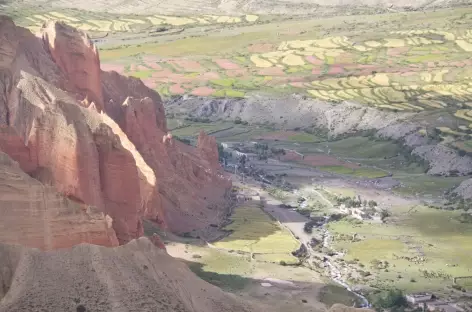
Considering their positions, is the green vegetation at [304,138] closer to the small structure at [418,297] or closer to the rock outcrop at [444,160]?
the rock outcrop at [444,160]

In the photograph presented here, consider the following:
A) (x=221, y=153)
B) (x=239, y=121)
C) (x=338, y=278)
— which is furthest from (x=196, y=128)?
(x=338, y=278)

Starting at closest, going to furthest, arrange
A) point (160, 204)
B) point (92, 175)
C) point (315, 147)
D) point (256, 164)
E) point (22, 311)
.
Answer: point (22, 311) → point (92, 175) → point (160, 204) → point (256, 164) → point (315, 147)

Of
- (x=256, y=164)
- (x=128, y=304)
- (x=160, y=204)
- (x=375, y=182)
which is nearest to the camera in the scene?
(x=128, y=304)

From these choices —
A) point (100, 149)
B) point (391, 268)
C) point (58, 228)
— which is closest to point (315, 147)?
point (391, 268)

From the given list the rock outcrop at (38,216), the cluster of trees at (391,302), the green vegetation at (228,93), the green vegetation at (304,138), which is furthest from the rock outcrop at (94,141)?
the green vegetation at (228,93)

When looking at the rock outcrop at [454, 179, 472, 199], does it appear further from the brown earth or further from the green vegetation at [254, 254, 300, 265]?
the green vegetation at [254, 254, 300, 265]

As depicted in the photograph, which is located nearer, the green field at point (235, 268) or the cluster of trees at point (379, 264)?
the green field at point (235, 268)

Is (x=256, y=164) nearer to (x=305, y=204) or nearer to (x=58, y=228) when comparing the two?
(x=305, y=204)

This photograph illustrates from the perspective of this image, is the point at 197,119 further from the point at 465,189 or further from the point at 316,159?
the point at 465,189
